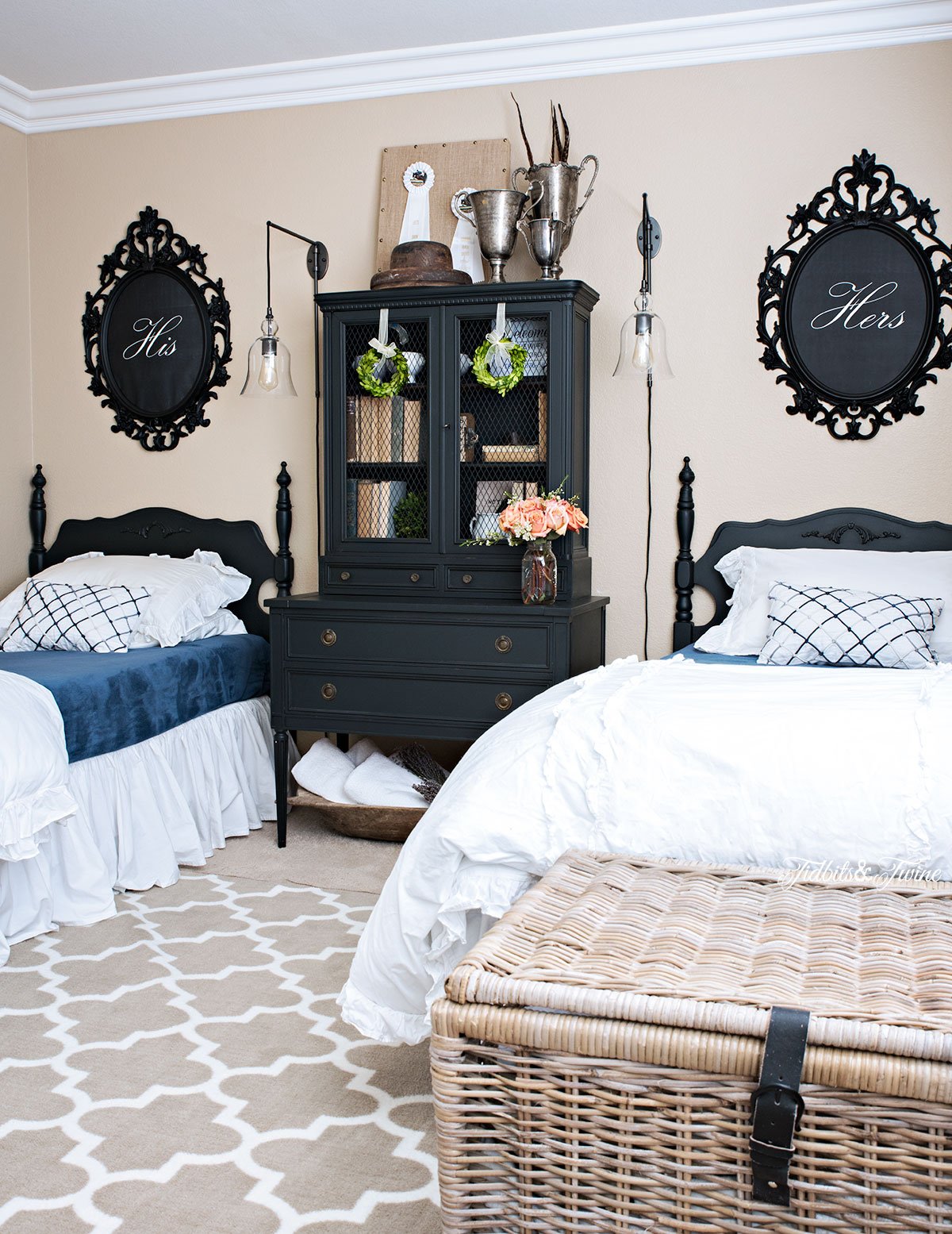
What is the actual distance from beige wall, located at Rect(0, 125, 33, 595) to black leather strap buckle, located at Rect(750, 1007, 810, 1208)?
3850 millimetres

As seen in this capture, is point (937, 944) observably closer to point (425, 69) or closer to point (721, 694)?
point (721, 694)

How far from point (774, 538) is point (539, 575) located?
87 centimetres

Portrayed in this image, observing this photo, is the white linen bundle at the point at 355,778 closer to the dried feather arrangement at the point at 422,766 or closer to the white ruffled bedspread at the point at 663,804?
the dried feather arrangement at the point at 422,766

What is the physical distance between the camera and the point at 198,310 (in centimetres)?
419

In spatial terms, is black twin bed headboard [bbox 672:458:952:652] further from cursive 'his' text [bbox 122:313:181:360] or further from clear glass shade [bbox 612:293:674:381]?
cursive 'his' text [bbox 122:313:181:360]

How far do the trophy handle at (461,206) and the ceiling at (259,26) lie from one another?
19.6 inches

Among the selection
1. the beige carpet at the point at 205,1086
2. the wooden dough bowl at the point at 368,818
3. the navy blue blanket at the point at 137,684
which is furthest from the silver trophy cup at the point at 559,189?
the beige carpet at the point at 205,1086

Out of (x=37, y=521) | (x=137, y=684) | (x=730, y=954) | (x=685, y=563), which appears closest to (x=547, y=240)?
(x=685, y=563)

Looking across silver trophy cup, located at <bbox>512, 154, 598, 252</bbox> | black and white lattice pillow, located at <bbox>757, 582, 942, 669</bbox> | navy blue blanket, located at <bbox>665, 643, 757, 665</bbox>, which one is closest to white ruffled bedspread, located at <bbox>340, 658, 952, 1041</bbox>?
black and white lattice pillow, located at <bbox>757, 582, 942, 669</bbox>

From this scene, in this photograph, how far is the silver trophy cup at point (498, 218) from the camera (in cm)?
352

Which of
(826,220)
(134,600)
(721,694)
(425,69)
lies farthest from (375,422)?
(721,694)

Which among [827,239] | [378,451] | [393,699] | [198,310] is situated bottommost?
[393,699]

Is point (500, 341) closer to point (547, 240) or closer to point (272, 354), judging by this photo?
point (547, 240)

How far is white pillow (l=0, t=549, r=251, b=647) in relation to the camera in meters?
3.68
